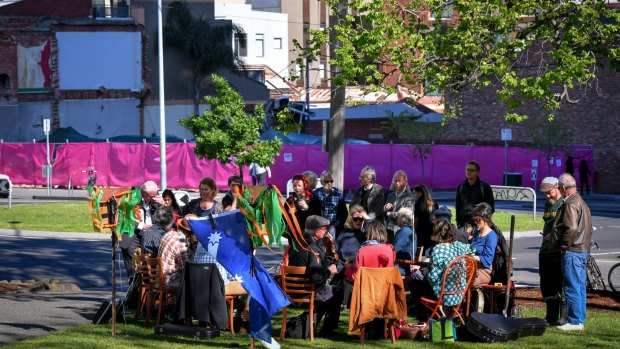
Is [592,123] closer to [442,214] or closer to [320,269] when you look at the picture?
[442,214]

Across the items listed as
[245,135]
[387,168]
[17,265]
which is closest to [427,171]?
[387,168]

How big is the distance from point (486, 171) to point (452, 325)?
37.4 metres

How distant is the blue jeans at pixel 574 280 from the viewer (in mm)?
12445

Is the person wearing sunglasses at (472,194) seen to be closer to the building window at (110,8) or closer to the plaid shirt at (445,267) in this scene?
the plaid shirt at (445,267)

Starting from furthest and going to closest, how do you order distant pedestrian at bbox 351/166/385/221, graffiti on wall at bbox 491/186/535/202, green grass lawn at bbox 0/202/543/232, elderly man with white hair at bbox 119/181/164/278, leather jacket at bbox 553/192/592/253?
green grass lawn at bbox 0/202/543/232 < graffiti on wall at bbox 491/186/535/202 < distant pedestrian at bbox 351/166/385/221 < elderly man with white hair at bbox 119/181/164/278 < leather jacket at bbox 553/192/592/253

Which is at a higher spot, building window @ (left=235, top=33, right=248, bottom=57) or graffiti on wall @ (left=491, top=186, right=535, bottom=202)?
building window @ (left=235, top=33, right=248, bottom=57)

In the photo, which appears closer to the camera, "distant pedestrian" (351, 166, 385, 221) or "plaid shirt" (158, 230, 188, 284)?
"plaid shirt" (158, 230, 188, 284)

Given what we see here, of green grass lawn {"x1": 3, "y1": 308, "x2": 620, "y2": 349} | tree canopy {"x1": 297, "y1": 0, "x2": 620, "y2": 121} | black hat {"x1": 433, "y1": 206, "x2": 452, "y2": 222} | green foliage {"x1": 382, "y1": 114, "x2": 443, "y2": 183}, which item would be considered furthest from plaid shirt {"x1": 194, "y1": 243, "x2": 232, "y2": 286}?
green foliage {"x1": 382, "y1": 114, "x2": 443, "y2": 183}

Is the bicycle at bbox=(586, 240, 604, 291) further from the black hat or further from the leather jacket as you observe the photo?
the leather jacket

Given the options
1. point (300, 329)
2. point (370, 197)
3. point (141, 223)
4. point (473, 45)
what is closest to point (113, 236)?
point (300, 329)

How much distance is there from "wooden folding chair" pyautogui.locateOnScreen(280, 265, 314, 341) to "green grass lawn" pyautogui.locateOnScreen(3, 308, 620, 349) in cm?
26

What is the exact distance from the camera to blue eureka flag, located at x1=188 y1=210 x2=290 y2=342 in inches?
429

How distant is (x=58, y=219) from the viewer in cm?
2980

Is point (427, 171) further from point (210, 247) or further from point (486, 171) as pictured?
point (210, 247)
